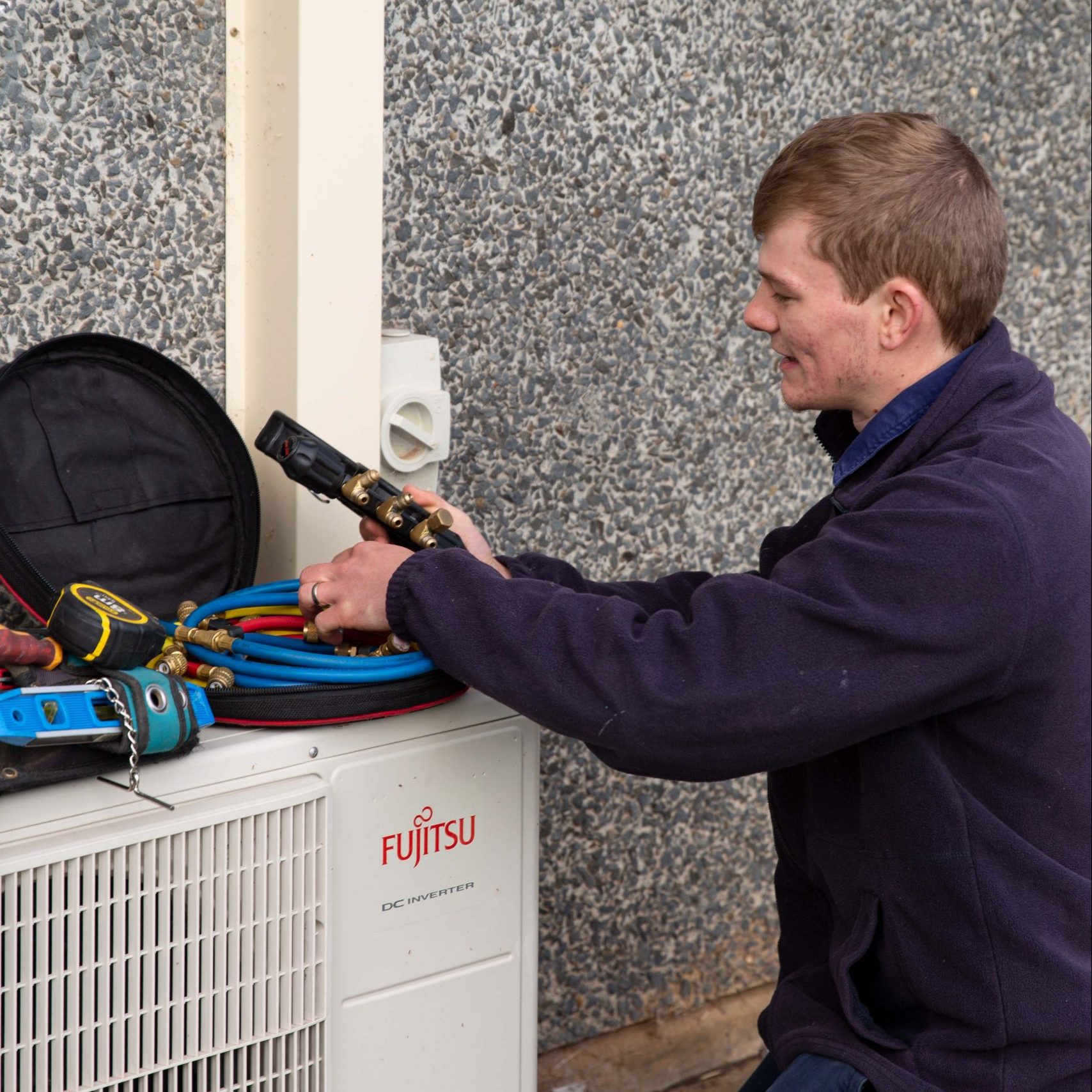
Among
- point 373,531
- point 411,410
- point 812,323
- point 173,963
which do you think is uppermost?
point 812,323

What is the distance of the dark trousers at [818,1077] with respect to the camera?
4.62ft

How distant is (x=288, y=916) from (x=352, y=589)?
0.34 m

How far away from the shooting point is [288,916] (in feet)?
4.35

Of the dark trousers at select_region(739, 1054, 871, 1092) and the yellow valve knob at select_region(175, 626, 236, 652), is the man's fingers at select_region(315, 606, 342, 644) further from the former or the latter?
the dark trousers at select_region(739, 1054, 871, 1092)

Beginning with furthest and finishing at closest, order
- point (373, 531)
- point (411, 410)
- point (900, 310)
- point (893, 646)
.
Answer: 1. point (411, 410)
2. point (373, 531)
3. point (900, 310)
4. point (893, 646)

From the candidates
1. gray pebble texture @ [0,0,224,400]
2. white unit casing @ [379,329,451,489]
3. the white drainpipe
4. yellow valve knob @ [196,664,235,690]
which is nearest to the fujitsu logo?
yellow valve knob @ [196,664,235,690]

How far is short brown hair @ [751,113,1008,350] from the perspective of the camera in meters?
1.49

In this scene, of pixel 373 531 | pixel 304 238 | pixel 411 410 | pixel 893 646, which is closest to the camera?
pixel 893 646

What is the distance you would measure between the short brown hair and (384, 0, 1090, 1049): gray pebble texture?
2.08ft

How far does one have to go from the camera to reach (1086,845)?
1.46 metres

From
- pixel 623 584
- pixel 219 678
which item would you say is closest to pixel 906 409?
pixel 623 584

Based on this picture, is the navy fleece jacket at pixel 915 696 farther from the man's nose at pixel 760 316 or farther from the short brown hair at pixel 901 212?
the man's nose at pixel 760 316

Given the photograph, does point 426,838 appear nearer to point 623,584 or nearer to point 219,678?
point 219,678

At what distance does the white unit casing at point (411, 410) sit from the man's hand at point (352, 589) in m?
0.41
